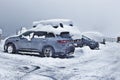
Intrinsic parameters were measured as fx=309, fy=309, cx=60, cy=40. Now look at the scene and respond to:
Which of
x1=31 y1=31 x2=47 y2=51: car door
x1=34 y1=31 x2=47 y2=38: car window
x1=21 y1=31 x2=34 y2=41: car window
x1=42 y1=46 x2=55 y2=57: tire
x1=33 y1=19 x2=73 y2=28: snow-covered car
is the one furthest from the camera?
x1=33 y1=19 x2=73 y2=28: snow-covered car

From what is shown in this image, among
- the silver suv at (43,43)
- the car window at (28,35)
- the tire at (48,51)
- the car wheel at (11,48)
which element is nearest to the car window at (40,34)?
the silver suv at (43,43)

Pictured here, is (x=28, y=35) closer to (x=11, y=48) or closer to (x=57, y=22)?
(x=11, y=48)

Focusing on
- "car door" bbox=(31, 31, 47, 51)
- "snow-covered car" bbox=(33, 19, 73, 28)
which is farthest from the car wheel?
"snow-covered car" bbox=(33, 19, 73, 28)

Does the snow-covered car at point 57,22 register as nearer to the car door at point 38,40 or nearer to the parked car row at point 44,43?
the parked car row at point 44,43

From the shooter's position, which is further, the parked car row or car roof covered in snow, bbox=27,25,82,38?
car roof covered in snow, bbox=27,25,82,38

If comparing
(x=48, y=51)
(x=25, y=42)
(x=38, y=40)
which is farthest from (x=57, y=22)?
(x=48, y=51)

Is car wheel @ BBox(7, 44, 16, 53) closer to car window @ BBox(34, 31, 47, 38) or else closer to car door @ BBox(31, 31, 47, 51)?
car door @ BBox(31, 31, 47, 51)

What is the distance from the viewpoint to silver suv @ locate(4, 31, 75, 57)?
1967 cm

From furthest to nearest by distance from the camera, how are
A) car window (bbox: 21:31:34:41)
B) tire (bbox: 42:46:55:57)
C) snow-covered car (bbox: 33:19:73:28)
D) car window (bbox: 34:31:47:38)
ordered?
snow-covered car (bbox: 33:19:73:28), car window (bbox: 21:31:34:41), car window (bbox: 34:31:47:38), tire (bbox: 42:46:55:57)

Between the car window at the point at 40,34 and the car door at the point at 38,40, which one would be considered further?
the car window at the point at 40,34

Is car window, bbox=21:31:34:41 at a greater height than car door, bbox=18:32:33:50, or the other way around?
car window, bbox=21:31:34:41

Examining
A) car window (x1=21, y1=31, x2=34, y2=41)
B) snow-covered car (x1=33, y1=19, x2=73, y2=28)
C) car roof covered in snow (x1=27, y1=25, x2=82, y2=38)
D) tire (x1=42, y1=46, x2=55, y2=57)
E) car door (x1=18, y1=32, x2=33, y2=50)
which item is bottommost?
tire (x1=42, y1=46, x2=55, y2=57)

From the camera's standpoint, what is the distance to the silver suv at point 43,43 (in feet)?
64.5

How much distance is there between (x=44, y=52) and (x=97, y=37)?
33.3 m
